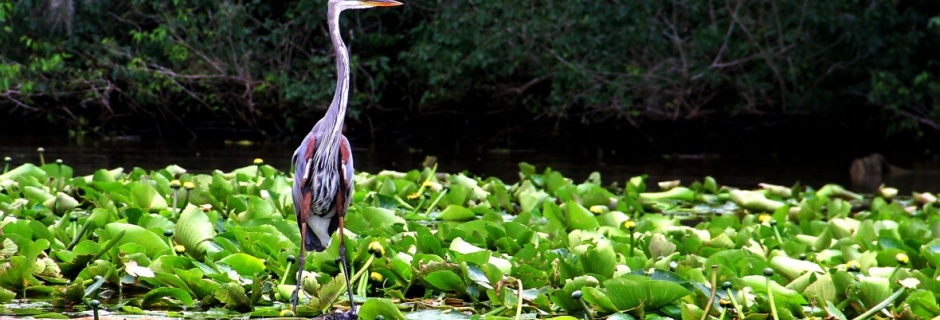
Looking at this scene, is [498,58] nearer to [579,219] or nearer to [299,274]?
[579,219]

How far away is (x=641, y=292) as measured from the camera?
3.44 m

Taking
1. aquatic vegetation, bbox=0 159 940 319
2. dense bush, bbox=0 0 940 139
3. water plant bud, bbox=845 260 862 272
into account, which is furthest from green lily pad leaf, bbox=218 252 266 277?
dense bush, bbox=0 0 940 139

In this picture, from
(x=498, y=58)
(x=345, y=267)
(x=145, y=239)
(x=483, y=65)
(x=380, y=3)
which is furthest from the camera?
(x=498, y=58)

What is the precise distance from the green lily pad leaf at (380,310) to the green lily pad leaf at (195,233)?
998mm

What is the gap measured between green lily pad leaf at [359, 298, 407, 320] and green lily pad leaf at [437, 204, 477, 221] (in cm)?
209

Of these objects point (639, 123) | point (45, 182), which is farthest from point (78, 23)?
point (45, 182)

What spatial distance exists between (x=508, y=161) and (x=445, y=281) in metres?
8.49

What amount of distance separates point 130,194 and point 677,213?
3.04m

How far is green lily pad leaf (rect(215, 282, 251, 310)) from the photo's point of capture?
3.51 metres

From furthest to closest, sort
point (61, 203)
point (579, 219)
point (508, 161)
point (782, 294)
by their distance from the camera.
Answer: point (508, 161)
point (579, 219)
point (61, 203)
point (782, 294)

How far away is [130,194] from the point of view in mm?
5121

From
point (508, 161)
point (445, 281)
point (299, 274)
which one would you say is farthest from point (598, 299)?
point (508, 161)

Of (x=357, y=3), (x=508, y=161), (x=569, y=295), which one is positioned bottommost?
(x=508, y=161)

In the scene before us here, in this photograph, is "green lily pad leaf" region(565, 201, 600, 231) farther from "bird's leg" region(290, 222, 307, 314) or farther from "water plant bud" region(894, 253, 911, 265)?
"bird's leg" region(290, 222, 307, 314)
